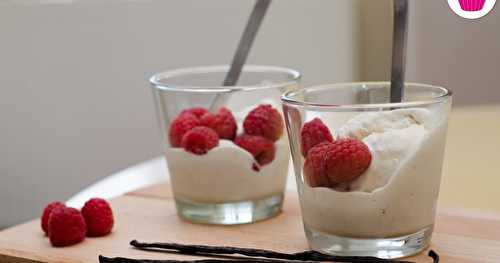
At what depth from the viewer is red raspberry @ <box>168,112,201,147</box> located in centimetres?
93

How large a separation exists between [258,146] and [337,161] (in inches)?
8.3

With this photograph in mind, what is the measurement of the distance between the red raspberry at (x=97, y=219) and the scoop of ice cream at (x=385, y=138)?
0.30 meters

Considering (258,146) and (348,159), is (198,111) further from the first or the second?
(348,159)

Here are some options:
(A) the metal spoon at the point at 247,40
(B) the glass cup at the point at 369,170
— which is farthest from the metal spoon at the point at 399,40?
(A) the metal spoon at the point at 247,40

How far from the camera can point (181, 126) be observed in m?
0.93

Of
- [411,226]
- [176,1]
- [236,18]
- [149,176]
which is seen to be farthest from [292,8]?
[411,226]

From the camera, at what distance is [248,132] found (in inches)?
35.7

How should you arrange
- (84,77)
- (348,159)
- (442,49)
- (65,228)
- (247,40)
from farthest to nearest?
(442,49), (84,77), (247,40), (65,228), (348,159)

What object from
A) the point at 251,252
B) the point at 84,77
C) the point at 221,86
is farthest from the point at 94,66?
the point at 251,252

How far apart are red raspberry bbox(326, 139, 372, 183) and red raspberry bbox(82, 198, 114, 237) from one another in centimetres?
30

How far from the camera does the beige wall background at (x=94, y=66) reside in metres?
1.40

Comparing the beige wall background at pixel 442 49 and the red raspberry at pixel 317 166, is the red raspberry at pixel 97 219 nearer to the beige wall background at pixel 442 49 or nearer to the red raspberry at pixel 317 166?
the red raspberry at pixel 317 166

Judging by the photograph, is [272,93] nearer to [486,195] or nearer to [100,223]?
[100,223]

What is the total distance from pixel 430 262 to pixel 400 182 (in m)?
0.09
